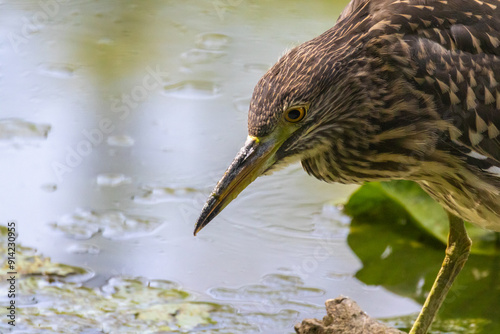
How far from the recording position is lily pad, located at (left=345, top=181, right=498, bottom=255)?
6121mm

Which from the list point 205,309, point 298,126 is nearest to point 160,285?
point 205,309

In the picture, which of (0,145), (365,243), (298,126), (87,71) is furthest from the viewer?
(87,71)

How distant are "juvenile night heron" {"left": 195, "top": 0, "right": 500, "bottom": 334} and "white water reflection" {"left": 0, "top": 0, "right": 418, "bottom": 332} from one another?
1354 millimetres

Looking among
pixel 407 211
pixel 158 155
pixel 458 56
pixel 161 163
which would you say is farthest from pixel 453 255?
pixel 158 155

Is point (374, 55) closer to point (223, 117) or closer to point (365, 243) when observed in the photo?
point (365, 243)

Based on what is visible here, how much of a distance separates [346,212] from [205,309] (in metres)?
1.63

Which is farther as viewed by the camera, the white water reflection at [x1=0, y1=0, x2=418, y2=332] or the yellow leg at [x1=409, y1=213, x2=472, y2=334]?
the white water reflection at [x1=0, y1=0, x2=418, y2=332]

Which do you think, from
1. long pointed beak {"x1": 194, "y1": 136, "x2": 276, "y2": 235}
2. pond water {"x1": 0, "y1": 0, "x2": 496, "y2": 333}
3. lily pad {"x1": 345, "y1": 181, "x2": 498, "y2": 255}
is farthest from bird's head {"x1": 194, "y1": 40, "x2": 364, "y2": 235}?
lily pad {"x1": 345, "y1": 181, "x2": 498, "y2": 255}

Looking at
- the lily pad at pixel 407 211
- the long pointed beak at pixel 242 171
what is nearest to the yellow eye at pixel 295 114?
the long pointed beak at pixel 242 171

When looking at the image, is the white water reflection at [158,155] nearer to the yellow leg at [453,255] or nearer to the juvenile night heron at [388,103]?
the yellow leg at [453,255]

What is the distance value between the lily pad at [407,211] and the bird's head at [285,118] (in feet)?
6.64

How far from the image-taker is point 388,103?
4238mm

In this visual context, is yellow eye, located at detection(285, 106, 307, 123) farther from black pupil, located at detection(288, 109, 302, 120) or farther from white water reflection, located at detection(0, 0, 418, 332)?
white water reflection, located at detection(0, 0, 418, 332)

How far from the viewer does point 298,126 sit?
4.19 meters
